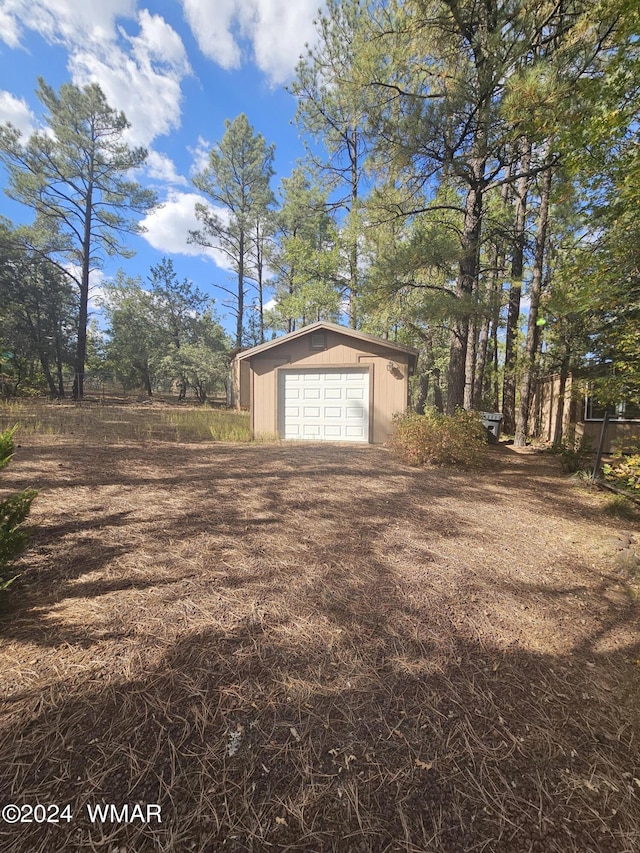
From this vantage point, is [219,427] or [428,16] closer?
[428,16]

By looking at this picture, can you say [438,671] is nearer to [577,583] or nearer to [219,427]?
[577,583]

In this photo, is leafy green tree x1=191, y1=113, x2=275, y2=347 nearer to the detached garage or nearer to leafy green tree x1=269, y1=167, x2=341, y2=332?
leafy green tree x1=269, y1=167, x2=341, y2=332

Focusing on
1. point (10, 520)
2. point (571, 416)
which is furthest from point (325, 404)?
point (571, 416)

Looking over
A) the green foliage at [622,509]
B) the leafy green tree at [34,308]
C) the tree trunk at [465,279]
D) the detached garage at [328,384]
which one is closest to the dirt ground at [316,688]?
the green foliage at [622,509]

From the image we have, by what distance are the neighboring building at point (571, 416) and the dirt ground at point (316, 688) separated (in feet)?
21.4

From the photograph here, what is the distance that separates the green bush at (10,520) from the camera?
74.3 inches

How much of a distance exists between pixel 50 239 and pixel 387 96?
19167 mm

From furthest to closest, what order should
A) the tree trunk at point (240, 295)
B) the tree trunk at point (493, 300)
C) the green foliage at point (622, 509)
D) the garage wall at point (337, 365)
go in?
the tree trunk at point (240, 295) → the garage wall at point (337, 365) → the tree trunk at point (493, 300) → the green foliage at point (622, 509)

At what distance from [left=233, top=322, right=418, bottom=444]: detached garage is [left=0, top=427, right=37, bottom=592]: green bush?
287 inches

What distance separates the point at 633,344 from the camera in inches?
162

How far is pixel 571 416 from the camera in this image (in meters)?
10.3

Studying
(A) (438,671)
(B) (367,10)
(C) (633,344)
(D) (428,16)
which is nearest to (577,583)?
(A) (438,671)

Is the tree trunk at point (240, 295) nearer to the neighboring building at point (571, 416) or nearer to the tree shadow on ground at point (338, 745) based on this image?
the neighboring building at point (571, 416)

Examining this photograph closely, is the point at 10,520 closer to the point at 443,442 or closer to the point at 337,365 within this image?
the point at 443,442
